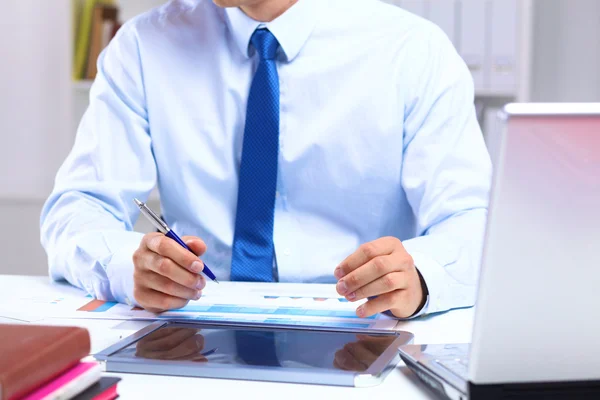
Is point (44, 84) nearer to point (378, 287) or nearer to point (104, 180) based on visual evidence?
point (104, 180)

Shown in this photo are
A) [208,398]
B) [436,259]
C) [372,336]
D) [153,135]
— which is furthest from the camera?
[153,135]

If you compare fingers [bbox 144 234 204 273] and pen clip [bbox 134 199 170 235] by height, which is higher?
pen clip [bbox 134 199 170 235]

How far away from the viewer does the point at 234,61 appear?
163 cm

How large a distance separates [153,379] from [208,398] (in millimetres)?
92

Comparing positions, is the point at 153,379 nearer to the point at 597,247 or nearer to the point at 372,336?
the point at 372,336

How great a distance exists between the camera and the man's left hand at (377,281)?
1060 mm

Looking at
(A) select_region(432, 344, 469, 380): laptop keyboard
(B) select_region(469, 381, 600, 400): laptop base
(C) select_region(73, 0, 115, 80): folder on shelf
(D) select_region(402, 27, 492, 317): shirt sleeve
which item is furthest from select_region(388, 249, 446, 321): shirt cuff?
(C) select_region(73, 0, 115, 80): folder on shelf

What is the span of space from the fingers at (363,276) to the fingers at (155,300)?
25 centimetres

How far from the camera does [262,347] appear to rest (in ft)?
2.97

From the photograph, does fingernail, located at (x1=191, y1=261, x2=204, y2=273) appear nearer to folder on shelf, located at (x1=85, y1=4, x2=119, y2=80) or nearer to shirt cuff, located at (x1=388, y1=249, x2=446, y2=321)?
shirt cuff, located at (x1=388, y1=249, x2=446, y2=321)

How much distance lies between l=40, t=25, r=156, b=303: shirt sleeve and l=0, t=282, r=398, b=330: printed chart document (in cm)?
9

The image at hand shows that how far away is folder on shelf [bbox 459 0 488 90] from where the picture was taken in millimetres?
2719

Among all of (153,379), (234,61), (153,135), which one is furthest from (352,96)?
(153,379)

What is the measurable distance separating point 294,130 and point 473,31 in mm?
1398
